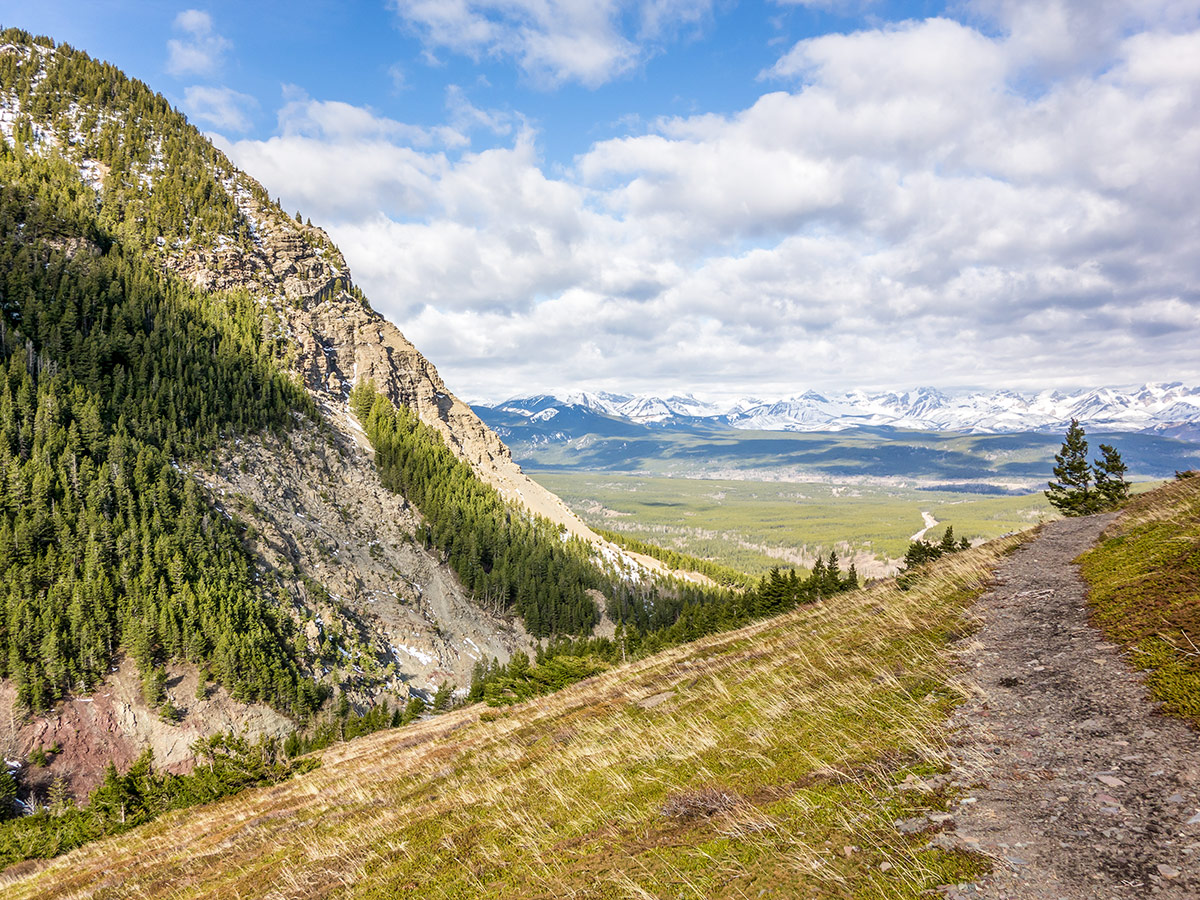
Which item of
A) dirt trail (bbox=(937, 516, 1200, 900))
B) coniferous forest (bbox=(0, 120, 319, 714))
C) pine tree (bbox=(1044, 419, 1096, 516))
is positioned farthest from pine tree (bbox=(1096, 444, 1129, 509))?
coniferous forest (bbox=(0, 120, 319, 714))

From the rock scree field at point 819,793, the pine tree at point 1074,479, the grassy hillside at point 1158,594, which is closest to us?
the rock scree field at point 819,793

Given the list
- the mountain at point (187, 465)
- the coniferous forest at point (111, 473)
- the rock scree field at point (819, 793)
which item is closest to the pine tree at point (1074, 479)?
the rock scree field at point (819, 793)

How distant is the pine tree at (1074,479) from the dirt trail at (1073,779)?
49.7 meters

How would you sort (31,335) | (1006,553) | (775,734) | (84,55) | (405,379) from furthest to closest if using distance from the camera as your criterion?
(84,55), (405,379), (31,335), (1006,553), (775,734)

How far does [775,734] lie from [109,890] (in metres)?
18.6

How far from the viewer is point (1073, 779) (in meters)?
7.08

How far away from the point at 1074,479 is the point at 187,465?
400 feet

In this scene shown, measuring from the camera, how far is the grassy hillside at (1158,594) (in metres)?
8.88

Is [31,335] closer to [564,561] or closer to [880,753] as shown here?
[564,561]

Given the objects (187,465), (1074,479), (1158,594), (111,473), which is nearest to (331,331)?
(187,465)

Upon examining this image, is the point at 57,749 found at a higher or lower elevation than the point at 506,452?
lower

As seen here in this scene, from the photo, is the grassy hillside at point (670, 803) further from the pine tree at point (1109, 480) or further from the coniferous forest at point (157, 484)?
the pine tree at point (1109, 480)

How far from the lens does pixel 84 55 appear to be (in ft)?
581

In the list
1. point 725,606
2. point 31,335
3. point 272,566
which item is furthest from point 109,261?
point 725,606
